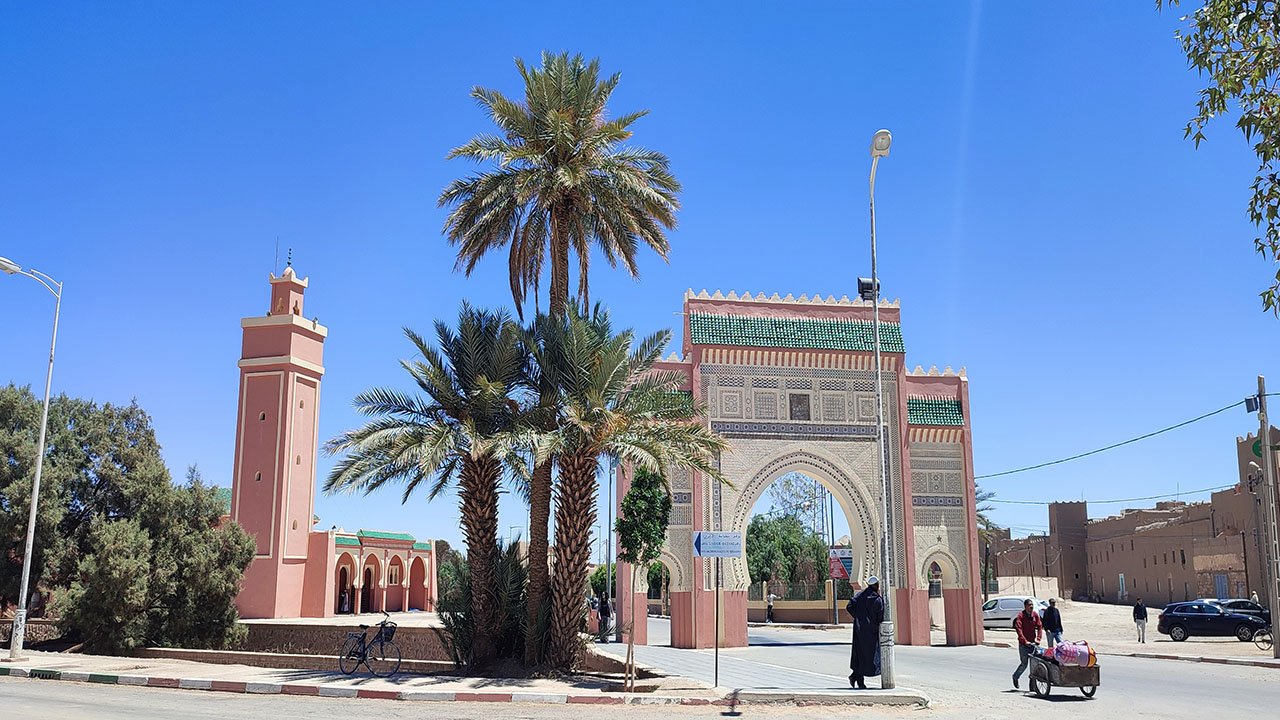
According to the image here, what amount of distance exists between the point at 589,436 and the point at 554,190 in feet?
16.2

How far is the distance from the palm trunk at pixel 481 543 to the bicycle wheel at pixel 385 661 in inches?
65.6

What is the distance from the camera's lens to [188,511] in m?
29.4

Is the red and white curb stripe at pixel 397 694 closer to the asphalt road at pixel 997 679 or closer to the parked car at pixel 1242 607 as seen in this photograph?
the asphalt road at pixel 997 679

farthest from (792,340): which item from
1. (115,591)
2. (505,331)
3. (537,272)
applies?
(115,591)

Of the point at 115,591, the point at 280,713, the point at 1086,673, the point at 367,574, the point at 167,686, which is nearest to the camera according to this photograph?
the point at 280,713

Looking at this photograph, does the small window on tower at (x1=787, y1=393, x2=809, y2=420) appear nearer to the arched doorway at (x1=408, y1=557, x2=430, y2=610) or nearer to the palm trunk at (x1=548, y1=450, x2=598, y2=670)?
the palm trunk at (x1=548, y1=450, x2=598, y2=670)

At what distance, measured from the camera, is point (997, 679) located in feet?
64.1

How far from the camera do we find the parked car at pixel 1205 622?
35219mm

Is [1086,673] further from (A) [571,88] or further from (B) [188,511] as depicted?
(B) [188,511]

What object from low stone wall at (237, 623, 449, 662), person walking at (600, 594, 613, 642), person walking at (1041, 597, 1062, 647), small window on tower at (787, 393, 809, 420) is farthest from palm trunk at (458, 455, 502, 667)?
small window on tower at (787, 393, 809, 420)

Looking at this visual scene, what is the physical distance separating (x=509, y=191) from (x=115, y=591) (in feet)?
50.1

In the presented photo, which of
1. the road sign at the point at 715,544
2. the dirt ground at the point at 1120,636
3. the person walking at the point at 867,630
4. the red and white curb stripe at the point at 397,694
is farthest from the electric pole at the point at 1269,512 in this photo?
the red and white curb stripe at the point at 397,694

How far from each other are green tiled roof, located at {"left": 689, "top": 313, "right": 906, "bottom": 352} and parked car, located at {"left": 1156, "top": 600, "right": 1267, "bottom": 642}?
597 inches

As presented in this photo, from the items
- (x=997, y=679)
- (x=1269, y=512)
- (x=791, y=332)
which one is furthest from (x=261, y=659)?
(x=1269, y=512)
